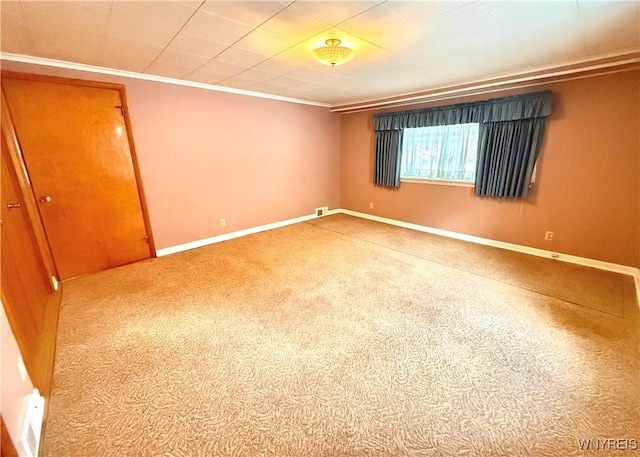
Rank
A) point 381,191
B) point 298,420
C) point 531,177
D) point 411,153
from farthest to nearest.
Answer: point 381,191
point 411,153
point 531,177
point 298,420

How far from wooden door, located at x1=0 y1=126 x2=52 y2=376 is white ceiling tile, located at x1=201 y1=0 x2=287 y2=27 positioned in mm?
1941

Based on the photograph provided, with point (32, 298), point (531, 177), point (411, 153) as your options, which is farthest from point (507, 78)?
point (32, 298)

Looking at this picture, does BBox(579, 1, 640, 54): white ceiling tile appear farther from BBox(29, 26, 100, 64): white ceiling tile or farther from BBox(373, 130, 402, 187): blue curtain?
BBox(29, 26, 100, 64): white ceiling tile

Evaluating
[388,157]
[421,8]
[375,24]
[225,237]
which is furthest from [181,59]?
[388,157]

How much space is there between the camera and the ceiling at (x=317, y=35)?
1613 millimetres

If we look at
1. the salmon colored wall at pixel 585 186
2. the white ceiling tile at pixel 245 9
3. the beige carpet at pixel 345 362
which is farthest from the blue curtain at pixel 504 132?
the white ceiling tile at pixel 245 9

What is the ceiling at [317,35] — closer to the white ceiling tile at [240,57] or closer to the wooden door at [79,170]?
the white ceiling tile at [240,57]

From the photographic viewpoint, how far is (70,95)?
2645 mm

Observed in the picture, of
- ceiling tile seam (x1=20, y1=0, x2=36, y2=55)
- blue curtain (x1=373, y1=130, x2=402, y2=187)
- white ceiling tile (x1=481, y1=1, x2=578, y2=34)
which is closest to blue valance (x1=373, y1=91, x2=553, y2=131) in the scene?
blue curtain (x1=373, y1=130, x2=402, y2=187)

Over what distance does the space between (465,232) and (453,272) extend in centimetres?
133

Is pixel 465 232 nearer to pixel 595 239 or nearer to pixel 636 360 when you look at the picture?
pixel 595 239

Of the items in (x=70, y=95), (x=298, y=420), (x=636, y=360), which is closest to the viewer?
(x=298, y=420)

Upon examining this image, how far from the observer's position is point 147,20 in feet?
5.77

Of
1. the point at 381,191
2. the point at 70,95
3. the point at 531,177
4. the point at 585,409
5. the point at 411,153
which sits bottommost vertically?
the point at 585,409
